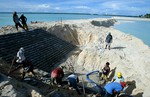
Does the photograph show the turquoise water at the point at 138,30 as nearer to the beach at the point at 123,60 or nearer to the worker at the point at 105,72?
the beach at the point at 123,60

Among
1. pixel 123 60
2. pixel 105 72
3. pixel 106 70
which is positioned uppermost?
pixel 123 60

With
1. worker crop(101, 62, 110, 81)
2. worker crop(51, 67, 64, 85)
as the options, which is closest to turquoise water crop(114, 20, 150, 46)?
worker crop(101, 62, 110, 81)

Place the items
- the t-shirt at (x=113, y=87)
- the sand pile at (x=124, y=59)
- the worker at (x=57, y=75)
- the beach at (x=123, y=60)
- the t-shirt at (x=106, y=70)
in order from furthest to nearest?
the t-shirt at (x=106, y=70), the sand pile at (x=124, y=59), the beach at (x=123, y=60), the worker at (x=57, y=75), the t-shirt at (x=113, y=87)

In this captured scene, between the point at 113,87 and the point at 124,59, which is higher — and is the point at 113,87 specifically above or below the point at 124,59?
above

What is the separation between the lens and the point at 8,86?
878 cm

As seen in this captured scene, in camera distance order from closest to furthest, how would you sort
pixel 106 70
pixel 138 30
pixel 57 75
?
pixel 57 75
pixel 106 70
pixel 138 30

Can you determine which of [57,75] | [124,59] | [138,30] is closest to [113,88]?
[57,75]

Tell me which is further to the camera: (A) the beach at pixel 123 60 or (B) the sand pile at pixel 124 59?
(B) the sand pile at pixel 124 59

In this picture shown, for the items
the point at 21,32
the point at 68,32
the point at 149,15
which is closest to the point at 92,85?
the point at 21,32

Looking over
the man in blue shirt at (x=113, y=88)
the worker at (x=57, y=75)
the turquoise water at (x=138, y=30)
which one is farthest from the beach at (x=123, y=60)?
the turquoise water at (x=138, y=30)

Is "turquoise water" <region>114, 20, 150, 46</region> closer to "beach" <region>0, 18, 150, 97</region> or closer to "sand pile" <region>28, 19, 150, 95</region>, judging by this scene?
"sand pile" <region>28, 19, 150, 95</region>

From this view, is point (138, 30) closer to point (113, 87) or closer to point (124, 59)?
point (124, 59)

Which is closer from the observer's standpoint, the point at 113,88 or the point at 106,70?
the point at 113,88

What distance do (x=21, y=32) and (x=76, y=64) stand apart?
5.53 metres
